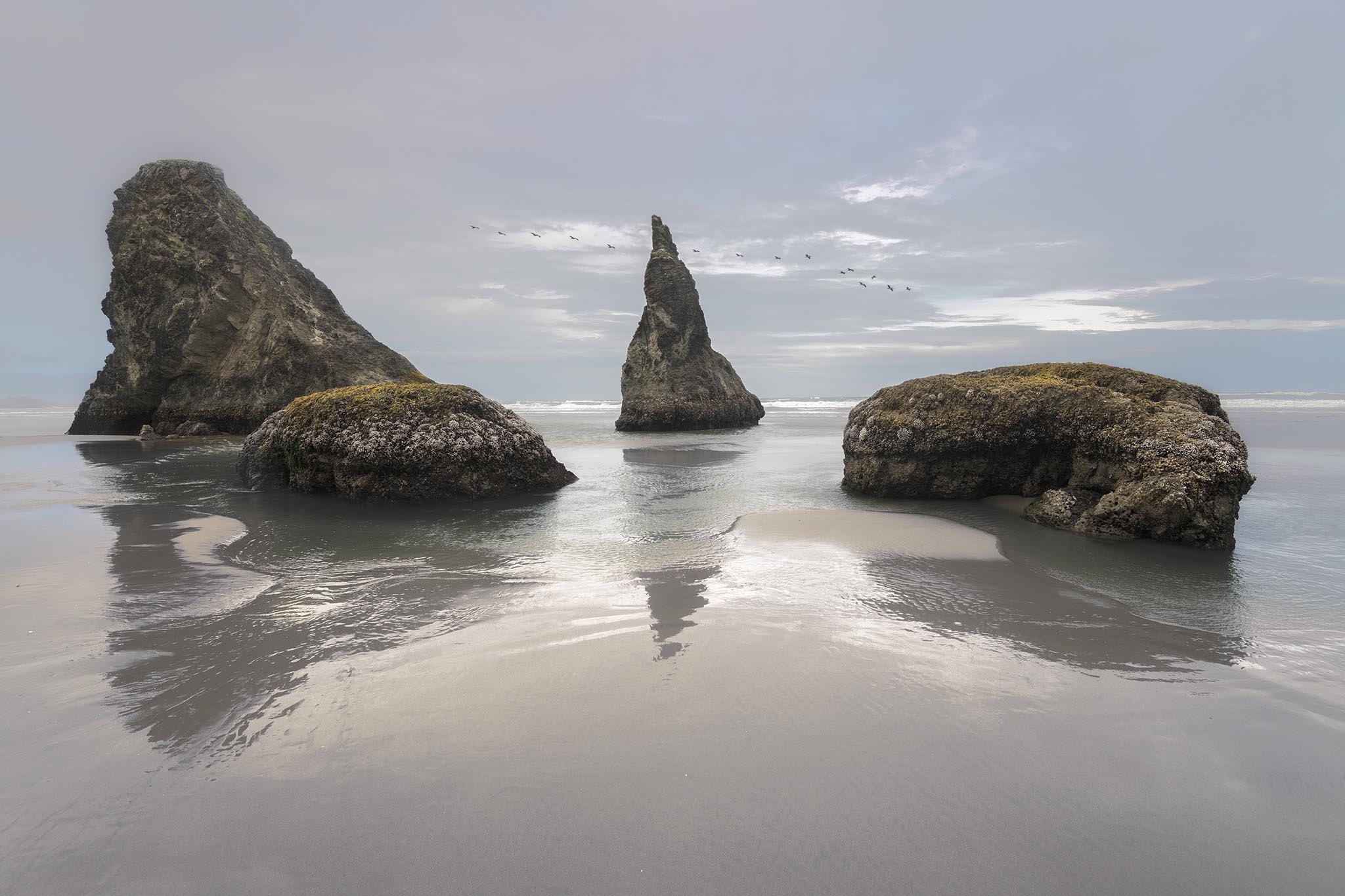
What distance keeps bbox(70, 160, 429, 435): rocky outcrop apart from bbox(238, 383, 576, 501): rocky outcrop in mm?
15122

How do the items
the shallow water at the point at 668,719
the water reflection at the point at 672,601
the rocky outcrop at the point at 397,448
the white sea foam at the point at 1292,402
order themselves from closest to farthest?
the shallow water at the point at 668,719, the water reflection at the point at 672,601, the rocky outcrop at the point at 397,448, the white sea foam at the point at 1292,402

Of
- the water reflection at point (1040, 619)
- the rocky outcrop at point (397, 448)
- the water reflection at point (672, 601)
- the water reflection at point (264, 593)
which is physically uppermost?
the rocky outcrop at point (397, 448)

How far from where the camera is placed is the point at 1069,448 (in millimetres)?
8734

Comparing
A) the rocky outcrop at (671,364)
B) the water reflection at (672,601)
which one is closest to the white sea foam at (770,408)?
the rocky outcrop at (671,364)

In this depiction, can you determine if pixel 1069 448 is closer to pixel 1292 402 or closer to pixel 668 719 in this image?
pixel 668 719

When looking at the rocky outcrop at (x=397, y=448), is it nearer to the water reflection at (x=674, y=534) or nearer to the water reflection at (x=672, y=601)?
the water reflection at (x=674, y=534)

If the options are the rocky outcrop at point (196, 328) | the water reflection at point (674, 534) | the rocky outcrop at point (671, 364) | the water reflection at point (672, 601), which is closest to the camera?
the water reflection at point (672, 601)

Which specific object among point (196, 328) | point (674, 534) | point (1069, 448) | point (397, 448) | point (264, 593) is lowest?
point (264, 593)

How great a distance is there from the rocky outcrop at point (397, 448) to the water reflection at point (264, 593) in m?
0.70

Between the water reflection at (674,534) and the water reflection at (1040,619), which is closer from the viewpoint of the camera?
the water reflection at (1040,619)

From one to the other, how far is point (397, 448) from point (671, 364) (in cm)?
2501

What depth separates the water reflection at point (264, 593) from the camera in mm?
3143

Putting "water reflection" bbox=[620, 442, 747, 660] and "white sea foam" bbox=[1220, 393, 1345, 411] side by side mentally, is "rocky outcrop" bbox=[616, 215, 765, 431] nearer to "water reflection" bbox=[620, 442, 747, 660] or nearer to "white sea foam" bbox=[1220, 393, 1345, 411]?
"water reflection" bbox=[620, 442, 747, 660]

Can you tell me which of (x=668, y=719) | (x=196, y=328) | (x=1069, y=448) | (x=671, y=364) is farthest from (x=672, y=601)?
(x=671, y=364)
